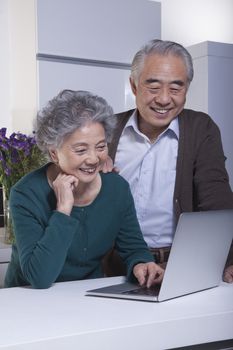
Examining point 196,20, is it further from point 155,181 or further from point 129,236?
point 129,236

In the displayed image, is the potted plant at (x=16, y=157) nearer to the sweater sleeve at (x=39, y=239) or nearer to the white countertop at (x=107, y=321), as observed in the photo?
the sweater sleeve at (x=39, y=239)

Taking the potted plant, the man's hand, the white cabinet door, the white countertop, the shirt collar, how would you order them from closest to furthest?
the white countertop, the man's hand, the shirt collar, the potted plant, the white cabinet door

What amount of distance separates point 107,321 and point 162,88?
89cm

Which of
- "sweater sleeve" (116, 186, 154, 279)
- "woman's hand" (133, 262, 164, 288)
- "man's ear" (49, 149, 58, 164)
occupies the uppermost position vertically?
"man's ear" (49, 149, 58, 164)

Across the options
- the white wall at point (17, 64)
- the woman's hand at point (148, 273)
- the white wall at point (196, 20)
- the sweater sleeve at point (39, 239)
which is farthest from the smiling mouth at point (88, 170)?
the white wall at point (196, 20)

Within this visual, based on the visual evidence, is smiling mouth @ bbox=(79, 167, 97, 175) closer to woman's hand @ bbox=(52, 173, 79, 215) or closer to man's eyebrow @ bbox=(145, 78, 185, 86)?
woman's hand @ bbox=(52, 173, 79, 215)

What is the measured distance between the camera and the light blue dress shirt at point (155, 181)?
1.77 m

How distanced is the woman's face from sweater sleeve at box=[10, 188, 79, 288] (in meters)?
0.14

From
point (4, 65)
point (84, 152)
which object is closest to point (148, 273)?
point (84, 152)

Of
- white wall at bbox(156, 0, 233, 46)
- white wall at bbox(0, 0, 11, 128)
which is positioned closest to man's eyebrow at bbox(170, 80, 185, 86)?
white wall at bbox(0, 0, 11, 128)

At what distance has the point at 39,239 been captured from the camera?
1.38 m

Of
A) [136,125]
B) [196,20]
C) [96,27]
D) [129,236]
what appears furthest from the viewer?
[196,20]

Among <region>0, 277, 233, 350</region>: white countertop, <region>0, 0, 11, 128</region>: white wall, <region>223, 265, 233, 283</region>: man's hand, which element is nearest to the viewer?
<region>0, 277, 233, 350</region>: white countertop

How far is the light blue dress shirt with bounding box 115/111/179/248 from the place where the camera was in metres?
1.77
